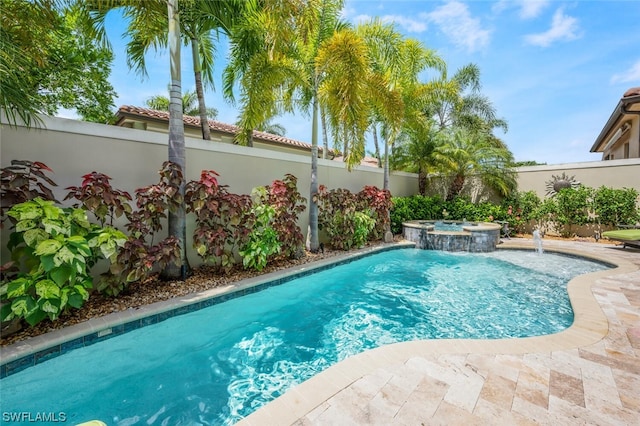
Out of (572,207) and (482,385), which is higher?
(572,207)

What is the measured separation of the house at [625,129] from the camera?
33.1 ft

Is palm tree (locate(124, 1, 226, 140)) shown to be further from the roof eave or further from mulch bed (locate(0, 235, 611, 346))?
the roof eave

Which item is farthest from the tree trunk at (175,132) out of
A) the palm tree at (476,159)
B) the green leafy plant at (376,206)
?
the palm tree at (476,159)

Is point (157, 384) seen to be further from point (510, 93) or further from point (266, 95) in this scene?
point (510, 93)

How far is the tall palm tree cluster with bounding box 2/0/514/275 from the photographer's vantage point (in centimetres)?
596

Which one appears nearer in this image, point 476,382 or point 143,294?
point 476,382

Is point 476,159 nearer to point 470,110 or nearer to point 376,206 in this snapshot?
point 376,206

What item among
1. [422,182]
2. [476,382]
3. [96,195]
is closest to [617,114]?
[422,182]

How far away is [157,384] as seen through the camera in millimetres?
3139

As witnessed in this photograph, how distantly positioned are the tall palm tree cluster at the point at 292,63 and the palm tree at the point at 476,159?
2.57m

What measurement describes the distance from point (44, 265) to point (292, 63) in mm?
7382

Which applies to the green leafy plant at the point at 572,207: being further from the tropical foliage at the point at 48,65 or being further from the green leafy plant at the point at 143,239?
the tropical foliage at the point at 48,65

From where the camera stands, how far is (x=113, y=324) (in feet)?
13.4

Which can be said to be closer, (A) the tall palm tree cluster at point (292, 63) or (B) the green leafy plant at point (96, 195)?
(B) the green leafy plant at point (96, 195)
